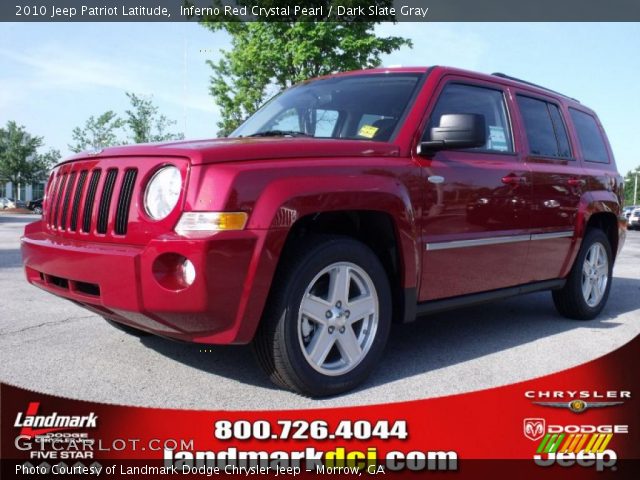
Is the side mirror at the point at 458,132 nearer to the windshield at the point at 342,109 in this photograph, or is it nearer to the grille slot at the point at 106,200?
the windshield at the point at 342,109

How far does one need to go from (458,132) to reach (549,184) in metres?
1.53

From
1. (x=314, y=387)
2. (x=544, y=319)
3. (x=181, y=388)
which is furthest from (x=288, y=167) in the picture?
(x=544, y=319)

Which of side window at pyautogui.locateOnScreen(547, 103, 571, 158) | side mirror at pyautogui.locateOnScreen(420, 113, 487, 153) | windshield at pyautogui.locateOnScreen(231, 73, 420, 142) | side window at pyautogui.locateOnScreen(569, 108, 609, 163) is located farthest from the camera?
side window at pyautogui.locateOnScreen(569, 108, 609, 163)

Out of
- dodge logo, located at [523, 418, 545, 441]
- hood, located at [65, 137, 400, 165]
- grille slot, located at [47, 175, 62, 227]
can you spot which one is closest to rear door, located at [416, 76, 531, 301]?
hood, located at [65, 137, 400, 165]

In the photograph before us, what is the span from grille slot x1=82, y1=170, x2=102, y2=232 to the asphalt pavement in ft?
2.83

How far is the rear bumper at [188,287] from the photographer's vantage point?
8.89ft

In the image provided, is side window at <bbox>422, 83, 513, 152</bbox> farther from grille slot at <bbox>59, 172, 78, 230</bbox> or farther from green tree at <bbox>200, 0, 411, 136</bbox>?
green tree at <bbox>200, 0, 411, 136</bbox>

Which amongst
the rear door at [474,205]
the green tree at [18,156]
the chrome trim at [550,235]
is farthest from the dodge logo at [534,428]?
the green tree at [18,156]

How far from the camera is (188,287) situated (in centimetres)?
272

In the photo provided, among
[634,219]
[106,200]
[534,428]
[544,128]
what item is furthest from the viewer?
[634,219]

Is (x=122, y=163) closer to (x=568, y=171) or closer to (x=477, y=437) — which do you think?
(x=477, y=437)

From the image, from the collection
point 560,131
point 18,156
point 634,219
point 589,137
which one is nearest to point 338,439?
point 560,131

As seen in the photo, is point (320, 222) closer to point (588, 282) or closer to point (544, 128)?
point (544, 128)

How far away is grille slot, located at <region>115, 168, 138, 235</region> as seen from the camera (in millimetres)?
2945
